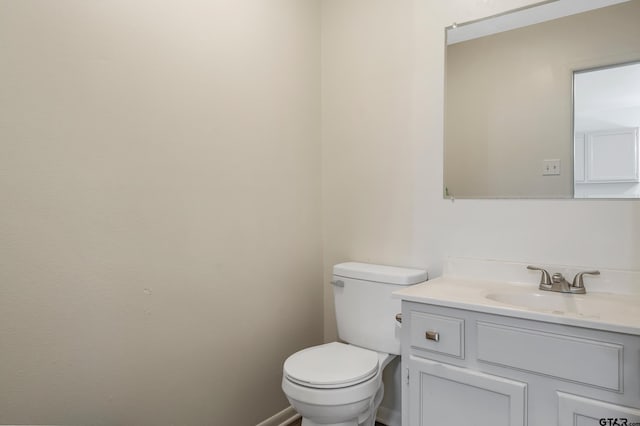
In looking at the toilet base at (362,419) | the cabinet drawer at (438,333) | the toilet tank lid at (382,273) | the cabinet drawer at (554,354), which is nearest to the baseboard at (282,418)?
the toilet base at (362,419)

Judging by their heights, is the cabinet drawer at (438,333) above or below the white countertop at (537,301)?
below

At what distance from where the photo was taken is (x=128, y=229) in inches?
54.9

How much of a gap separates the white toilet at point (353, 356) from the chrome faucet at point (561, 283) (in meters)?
0.50

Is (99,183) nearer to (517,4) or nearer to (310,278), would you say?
(310,278)

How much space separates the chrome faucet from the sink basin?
0.07 ft

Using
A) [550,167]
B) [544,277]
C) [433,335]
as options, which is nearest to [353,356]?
[433,335]

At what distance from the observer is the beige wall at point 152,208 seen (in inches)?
45.9

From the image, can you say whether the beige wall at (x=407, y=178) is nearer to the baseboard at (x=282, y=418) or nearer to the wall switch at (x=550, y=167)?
the wall switch at (x=550, y=167)

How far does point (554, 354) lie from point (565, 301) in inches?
13.7

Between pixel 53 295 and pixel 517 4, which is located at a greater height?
pixel 517 4

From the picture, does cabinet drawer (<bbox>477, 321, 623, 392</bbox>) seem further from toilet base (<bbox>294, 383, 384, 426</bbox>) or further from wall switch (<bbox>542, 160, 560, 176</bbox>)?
wall switch (<bbox>542, 160, 560, 176</bbox>)

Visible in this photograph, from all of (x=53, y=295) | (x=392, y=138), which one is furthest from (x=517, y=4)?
(x=53, y=295)

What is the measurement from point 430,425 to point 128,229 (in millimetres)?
1268

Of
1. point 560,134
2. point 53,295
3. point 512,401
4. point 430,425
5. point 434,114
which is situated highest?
point 434,114
